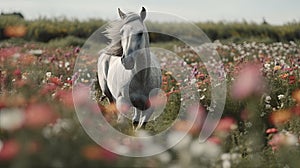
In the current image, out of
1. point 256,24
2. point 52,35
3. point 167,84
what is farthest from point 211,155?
point 256,24

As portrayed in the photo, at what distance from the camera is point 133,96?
6.17 m

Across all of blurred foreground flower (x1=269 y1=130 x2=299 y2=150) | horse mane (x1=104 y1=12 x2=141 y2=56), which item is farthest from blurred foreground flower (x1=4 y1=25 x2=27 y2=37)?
blurred foreground flower (x1=269 y1=130 x2=299 y2=150)

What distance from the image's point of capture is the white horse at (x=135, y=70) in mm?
5590

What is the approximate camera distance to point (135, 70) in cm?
601

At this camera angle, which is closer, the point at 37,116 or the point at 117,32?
the point at 37,116

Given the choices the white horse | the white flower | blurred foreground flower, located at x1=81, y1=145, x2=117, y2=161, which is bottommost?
the white horse

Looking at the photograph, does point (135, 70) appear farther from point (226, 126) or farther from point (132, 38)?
point (226, 126)

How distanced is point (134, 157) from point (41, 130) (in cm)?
46

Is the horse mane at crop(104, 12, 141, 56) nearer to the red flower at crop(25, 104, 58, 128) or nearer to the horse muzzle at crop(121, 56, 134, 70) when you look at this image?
the horse muzzle at crop(121, 56, 134, 70)

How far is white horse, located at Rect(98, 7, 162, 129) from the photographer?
220 inches

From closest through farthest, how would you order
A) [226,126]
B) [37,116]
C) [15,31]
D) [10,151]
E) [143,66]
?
1. [10,151]
2. [37,116]
3. [226,126]
4. [143,66]
5. [15,31]

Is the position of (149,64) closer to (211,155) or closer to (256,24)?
(211,155)

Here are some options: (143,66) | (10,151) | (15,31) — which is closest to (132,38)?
(143,66)

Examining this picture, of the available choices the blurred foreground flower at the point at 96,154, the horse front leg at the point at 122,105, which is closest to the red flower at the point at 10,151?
the blurred foreground flower at the point at 96,154
